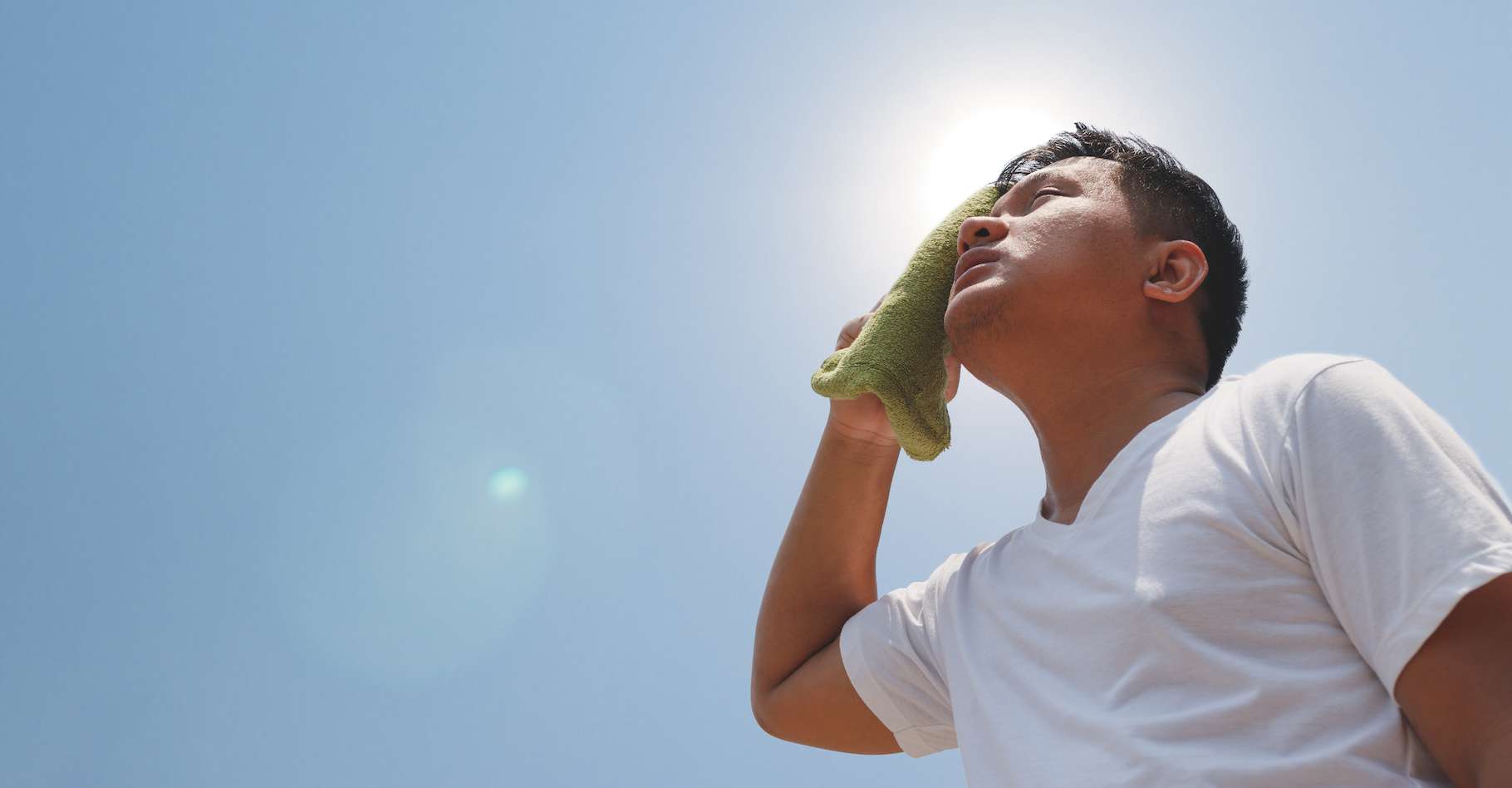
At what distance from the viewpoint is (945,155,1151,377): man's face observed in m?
2.04

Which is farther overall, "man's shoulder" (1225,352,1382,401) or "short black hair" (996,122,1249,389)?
"short black hair" (996,122,1249,389)

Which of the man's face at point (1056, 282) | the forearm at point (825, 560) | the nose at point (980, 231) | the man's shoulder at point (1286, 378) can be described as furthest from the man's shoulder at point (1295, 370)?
the forearm at point (825, 560)

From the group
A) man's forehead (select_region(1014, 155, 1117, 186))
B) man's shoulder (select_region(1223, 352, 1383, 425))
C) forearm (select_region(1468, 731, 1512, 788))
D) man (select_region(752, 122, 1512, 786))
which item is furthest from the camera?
man's forehead (select_region(1014, 155, 1117, 186))

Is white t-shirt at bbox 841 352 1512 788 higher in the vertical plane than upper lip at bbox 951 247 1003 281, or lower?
lower

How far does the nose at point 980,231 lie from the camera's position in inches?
87.3

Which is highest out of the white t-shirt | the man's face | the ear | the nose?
the nose

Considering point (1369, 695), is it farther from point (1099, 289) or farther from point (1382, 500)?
point (1099, 289)

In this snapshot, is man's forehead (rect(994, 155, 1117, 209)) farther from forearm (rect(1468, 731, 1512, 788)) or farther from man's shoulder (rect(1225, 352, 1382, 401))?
forearm (rect(1468, 731, 1512, 788))

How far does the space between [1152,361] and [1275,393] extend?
18.3 inches

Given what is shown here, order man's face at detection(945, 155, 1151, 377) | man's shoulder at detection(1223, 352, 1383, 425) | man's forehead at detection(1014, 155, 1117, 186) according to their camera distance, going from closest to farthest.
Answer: man's shoulder at detection(1223, 352, 1383, 425) → man's face at detection(945, 155, 1151, 377) → man's forehead at detection(1014, 155, 1117, 186)

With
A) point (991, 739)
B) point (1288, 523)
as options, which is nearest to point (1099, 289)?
point (1288, 523)

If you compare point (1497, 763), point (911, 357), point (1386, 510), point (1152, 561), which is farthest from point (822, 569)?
point (1497, 763)

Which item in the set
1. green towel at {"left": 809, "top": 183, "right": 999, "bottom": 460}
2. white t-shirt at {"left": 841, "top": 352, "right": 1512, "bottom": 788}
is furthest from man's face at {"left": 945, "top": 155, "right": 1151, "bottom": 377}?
white t-shirt at {"left": 841, "top": 352, "right": 1512, "bottom": 788}

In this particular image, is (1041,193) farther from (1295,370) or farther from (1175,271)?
(1295,370)
